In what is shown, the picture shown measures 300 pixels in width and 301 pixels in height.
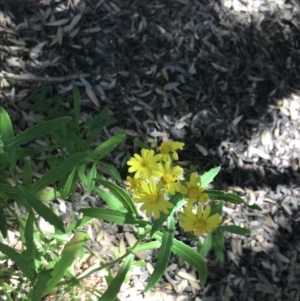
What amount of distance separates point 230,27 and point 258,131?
763 millimetres

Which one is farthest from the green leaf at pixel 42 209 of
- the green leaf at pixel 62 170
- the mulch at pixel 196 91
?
the mulch at pixel 196 91

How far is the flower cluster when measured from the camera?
167cm

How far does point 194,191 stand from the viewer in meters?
1.70

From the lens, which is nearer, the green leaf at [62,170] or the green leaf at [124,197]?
the green leaf at [62,170]

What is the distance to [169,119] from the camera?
119 inches

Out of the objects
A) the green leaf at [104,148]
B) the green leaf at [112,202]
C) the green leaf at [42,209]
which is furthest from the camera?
the green leaf at [104,148]

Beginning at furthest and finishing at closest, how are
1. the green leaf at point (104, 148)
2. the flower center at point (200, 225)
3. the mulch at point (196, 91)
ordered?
the mulch at point (196, 91) → the green leaf at point (104, 148) → the flower center at point (200, 225)

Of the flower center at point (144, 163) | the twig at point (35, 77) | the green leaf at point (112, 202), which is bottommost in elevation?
the green leaf at point (112, 202)

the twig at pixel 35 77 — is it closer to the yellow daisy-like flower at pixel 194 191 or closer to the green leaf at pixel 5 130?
the green leaf at pixel 5 130

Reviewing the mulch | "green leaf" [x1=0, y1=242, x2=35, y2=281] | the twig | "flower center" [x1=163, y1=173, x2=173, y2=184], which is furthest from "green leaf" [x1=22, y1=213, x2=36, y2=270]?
the twig

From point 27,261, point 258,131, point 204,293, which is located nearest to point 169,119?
point 258,131

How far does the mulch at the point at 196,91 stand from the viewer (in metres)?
2.73

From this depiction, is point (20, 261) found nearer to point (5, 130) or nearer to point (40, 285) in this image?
point (40, 285)

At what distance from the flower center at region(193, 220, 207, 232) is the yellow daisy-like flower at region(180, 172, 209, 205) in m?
0.08
